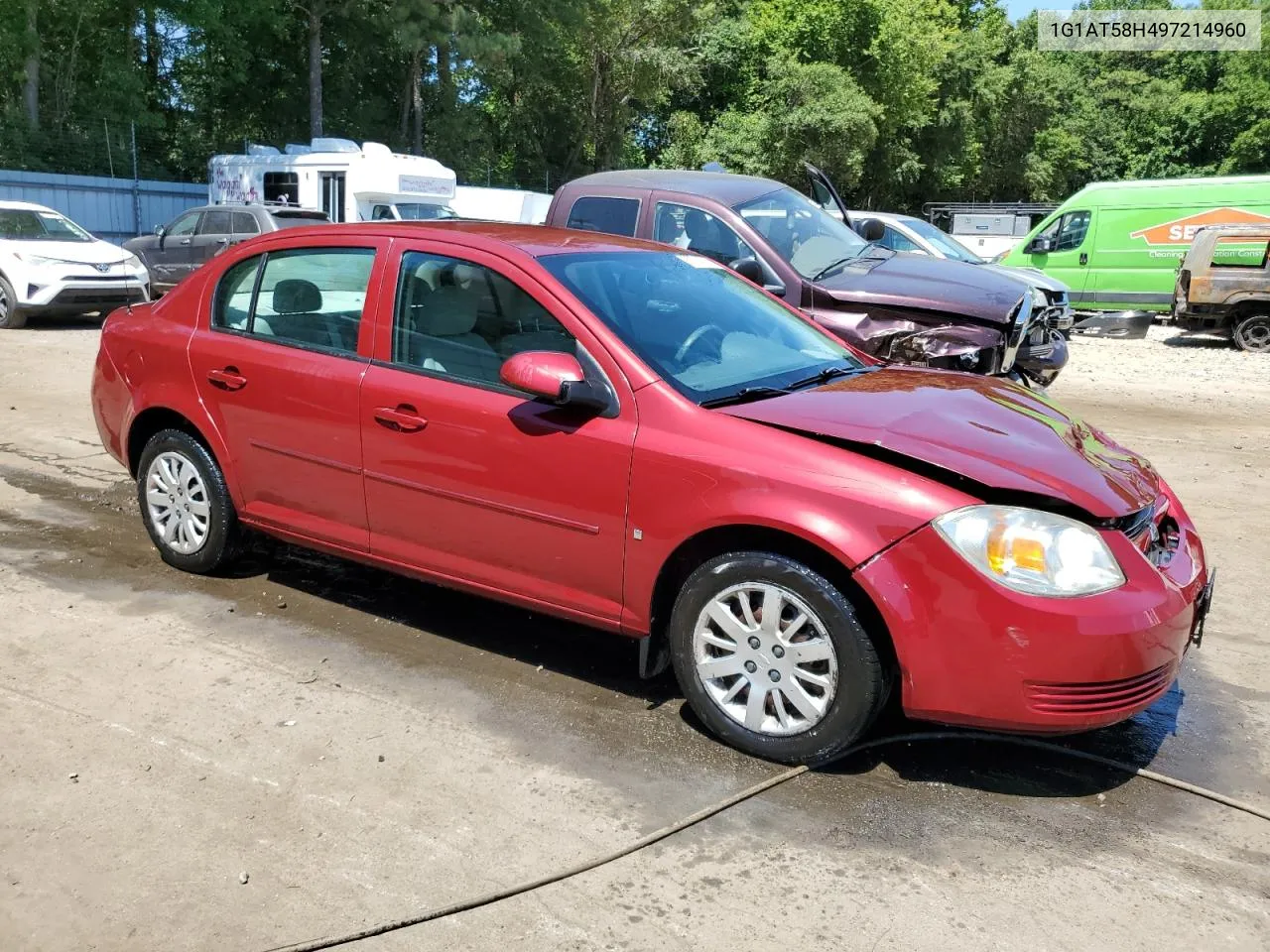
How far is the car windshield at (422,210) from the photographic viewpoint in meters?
20.4

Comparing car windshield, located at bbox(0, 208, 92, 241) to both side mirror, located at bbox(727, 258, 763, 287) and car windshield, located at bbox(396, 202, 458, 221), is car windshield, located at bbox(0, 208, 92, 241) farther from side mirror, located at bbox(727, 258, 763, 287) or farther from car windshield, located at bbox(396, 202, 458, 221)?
side mirror, located at bbox(727, 258, 763, 287)

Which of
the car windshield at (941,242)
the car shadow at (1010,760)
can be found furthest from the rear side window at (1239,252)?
the car shadow at (1010,760)

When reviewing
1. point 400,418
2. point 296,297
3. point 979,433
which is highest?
point 296,297

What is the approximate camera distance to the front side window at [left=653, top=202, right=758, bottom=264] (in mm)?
7672

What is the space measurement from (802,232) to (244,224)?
437 inches

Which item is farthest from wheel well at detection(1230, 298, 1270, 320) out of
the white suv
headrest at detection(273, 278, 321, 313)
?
the white suv

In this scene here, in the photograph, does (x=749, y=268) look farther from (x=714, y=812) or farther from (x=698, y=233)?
(x=714, y=812)

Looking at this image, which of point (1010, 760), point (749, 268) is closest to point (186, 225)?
point (749, 268)

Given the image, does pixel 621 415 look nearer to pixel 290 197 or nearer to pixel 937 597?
pixel 937 597

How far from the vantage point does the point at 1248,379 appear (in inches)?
508

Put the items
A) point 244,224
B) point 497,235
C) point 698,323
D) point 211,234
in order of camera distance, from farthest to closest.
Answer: point 211,234 → point 244,224 → point 497,235 → point 698,323

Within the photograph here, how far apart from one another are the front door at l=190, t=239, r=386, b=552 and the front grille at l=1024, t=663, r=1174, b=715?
257cm

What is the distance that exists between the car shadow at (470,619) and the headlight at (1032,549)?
4.47 feet

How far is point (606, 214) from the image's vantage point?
8.16 meters
